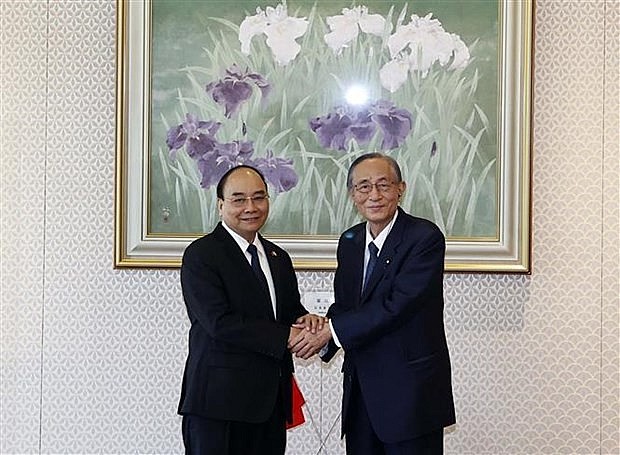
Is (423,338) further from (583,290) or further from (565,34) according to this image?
(565,34)

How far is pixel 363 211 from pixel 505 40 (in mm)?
1091

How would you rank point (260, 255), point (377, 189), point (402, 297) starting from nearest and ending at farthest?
point (402, 297), point (377, 189), point (260, 255)

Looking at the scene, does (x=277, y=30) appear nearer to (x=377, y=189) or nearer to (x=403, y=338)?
(x=377, y=189)

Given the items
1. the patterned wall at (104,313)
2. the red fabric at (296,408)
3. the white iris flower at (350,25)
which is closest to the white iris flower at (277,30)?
the white iris flower at (350,25)

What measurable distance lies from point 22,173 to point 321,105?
1.24 m

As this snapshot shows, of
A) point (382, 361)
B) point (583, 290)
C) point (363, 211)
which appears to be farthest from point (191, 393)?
point (583, 290)

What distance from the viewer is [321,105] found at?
10.6 feet

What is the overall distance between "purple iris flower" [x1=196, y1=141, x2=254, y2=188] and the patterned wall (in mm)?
382

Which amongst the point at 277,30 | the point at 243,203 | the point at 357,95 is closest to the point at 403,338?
the point at 243,203

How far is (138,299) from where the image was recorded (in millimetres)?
3273

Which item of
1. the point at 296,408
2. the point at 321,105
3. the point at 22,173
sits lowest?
the point at 296,408

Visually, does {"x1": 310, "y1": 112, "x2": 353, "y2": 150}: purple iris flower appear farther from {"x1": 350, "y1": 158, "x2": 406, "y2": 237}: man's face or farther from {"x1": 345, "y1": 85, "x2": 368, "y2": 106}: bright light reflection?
{"x1": 350, "y1": 158, "x2": 406, "y2": 237}: man's face

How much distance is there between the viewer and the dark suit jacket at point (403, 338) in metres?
2.42

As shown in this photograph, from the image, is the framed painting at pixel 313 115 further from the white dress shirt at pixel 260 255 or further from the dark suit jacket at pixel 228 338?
the dark suit jacket at pixel 228 338
